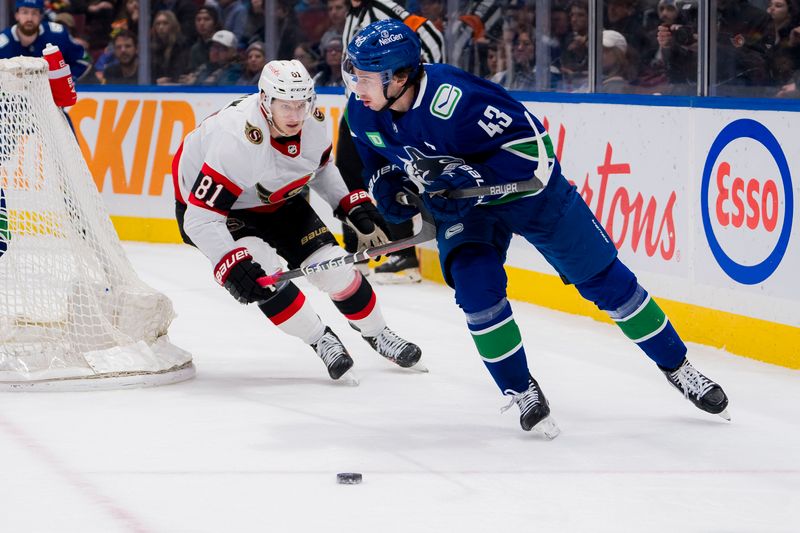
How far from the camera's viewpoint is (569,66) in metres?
5.93

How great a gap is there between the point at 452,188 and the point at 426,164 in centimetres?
9

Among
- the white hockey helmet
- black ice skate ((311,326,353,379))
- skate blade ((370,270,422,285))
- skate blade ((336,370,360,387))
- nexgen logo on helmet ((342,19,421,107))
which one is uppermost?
nexgen logo on helmet ((342,19,421,107))

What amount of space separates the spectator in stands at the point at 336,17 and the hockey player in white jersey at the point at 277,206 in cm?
334

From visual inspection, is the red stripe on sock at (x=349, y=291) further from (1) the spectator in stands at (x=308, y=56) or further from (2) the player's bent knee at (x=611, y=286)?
(1) the spectator in stands at (x=308, y=56)

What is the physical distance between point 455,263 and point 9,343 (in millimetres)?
1491

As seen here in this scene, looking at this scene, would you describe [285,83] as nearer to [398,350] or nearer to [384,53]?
[384,53]

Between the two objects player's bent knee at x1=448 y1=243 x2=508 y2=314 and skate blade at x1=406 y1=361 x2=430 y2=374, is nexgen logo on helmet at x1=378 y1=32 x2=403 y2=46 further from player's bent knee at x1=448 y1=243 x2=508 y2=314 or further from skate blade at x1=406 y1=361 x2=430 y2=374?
skate blade at x1=406 y1=361 x2=430 y2=374

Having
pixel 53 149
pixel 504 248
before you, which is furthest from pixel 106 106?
pixel 504 248

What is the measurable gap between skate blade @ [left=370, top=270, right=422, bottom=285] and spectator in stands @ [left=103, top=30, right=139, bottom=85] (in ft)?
8.58

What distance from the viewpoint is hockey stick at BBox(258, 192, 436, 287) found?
358cm

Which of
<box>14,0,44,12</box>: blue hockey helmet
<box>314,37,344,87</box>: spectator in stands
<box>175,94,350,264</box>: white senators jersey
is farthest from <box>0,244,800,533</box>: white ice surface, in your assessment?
<box>314,37,344,87</box>: spectator in stands

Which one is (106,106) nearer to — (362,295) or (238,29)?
(238,29)

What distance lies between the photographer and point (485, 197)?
3391 millimetres

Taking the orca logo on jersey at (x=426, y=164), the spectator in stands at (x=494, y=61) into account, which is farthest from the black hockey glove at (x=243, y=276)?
the spectator in stands at (x=494, y=61)
